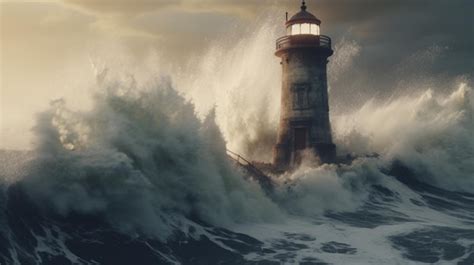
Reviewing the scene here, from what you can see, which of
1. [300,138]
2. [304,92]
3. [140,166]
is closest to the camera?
[140,166]

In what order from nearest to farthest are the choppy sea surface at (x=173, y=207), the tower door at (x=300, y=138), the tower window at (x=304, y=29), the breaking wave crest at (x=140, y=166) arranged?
the choppy sea surface at (x=173, y=207)
the breaking wave crest at (x=140, y=166)
the tower door at (x=300, y=138)
the tower window at (x=304, y=29)

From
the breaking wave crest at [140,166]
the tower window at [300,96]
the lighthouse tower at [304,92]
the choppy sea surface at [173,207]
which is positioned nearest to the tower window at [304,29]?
the lighthouse tower at [304,92]

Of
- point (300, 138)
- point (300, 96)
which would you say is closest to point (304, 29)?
point (300, 96)

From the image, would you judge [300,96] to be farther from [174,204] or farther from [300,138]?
[174,204]

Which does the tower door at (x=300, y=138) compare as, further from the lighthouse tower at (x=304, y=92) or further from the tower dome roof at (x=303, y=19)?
the tower dome roof at (x=303, y=19)

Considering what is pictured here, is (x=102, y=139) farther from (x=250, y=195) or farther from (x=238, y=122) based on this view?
(x=238, y=122)

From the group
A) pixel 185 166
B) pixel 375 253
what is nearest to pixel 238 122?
pixel 185 166
